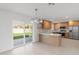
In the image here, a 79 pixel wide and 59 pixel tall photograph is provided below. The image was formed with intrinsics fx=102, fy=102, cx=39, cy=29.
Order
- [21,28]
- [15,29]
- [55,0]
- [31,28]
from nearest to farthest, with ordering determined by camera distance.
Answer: [55,0] → [15,29] → [21,28] → [31,28]

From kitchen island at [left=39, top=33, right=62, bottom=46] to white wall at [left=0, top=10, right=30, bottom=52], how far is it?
2.69 meters

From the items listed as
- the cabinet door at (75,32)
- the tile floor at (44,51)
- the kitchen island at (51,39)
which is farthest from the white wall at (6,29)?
the cabinet door at (75,32)

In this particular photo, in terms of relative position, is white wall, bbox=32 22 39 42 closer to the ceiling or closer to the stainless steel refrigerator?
the ceiling

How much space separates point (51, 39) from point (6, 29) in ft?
10.1

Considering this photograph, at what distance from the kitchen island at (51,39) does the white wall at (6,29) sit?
269cm

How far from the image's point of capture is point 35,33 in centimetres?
775

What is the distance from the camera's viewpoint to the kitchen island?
6.38 m

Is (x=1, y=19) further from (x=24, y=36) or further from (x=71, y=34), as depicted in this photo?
(x=71, y=34)

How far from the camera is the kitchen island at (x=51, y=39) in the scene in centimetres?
638

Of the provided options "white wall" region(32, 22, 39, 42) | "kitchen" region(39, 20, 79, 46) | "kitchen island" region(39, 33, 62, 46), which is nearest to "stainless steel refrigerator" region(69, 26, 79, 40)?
"kitchen" region(39, 20, 79, 46)

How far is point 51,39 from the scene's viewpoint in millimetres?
6797

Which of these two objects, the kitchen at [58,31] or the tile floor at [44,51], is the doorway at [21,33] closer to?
the tile floor at [44,51]

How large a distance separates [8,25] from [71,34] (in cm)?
692

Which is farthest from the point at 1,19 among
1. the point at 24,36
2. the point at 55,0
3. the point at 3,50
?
the point at 55,0
